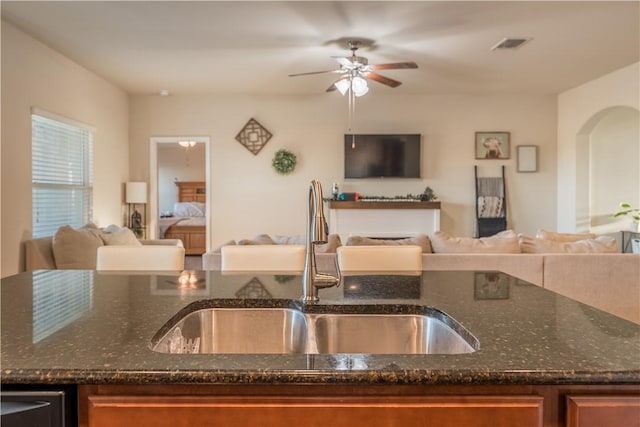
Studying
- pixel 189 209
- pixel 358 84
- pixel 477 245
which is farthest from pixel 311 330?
pixel 189 209

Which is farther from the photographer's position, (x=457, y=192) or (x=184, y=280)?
(x=457, y=192)

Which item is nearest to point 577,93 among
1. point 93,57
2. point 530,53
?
point 530,53

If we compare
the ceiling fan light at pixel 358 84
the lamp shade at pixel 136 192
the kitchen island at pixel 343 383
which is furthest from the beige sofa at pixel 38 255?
the kitchen island at pixel 343 383

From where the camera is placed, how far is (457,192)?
6816mm

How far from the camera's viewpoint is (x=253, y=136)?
22.1ft

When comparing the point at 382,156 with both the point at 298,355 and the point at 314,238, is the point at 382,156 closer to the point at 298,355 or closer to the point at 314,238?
the point at 314,238

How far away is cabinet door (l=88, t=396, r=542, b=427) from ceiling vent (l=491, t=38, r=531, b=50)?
4321 millimetres

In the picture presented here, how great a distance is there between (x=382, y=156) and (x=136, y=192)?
3631 millimetres

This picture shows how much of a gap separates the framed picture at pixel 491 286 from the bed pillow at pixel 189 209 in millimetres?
8729

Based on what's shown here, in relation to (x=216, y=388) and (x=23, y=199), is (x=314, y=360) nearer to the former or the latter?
(x=216, y=388)

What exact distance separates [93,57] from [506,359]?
530 cm

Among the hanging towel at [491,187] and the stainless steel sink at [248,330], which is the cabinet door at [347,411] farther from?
the hanging towel at [491,187]

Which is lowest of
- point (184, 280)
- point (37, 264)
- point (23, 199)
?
point (37, 264)

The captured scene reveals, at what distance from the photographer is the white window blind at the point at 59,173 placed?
4.39m
